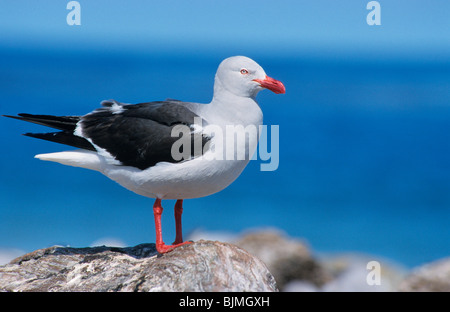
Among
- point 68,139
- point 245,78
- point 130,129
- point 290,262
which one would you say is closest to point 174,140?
point 130,129

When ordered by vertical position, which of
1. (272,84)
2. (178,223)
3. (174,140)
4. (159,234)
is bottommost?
(159,234)

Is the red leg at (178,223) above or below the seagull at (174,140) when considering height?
below

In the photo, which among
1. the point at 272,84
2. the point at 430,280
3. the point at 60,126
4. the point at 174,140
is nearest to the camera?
the point at 174,140

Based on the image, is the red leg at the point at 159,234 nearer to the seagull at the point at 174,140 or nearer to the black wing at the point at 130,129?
the seagull at the point at 174,140

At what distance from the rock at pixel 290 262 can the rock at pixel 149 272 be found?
14.1 ft

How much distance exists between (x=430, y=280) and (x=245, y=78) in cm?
573

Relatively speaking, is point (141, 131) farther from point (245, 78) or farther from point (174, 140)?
point (245, 78)

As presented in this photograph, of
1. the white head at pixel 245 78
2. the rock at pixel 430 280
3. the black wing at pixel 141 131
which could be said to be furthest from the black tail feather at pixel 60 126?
the rock at pixel 430 280

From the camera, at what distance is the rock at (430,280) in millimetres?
10312

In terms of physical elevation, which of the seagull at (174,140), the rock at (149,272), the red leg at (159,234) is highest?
the seagull at (174,140)

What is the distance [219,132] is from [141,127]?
97cm

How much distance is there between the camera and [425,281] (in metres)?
10.5

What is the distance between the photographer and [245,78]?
22.8 feet

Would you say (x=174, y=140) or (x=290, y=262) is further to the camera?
(x=290, y=262)
